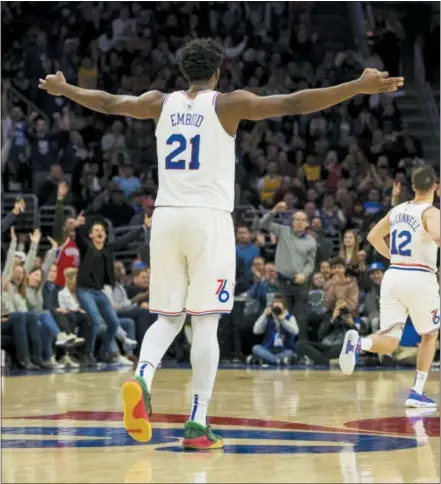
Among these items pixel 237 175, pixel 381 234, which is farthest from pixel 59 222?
pixel 381 234

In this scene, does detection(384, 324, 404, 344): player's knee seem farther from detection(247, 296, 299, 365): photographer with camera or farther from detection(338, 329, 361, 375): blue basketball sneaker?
detection(247, 296, 299, 365): photographer with camera

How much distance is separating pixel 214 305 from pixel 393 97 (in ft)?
53.3

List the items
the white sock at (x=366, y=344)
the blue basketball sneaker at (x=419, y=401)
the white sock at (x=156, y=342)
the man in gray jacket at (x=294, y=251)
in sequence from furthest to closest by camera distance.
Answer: the man in gray jacket at (x=294, y=251) → the white sock at (x=366, y=344) → the blue basketball sneaker at (x=419, y=401) → the white sock at (x=156, y=342)

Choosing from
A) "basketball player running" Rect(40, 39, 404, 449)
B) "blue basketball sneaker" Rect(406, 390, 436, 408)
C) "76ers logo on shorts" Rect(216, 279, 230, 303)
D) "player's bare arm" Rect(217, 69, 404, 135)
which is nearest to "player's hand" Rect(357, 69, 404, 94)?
"player's bare arm" Rect(217, 69, 404, 135)

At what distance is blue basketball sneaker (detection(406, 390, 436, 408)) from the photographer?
9.72 meters

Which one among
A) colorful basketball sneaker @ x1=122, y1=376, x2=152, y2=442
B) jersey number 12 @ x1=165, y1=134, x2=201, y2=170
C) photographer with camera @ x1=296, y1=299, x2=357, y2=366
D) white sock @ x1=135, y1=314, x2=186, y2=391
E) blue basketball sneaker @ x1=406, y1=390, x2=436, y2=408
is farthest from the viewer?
photographer with camera @ x1=296, y1=299, x2=357, y2=366

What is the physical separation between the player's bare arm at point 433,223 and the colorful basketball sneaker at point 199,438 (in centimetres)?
352

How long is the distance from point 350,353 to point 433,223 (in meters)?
1.30

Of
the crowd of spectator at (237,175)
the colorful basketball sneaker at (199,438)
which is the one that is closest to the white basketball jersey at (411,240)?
the crowd of spectator at (237,175)

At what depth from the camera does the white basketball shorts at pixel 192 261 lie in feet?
23.1

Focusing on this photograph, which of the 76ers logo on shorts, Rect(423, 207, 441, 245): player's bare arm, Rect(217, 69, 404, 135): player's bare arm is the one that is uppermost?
Rect(217, 69, 404, 135): player's bare arm

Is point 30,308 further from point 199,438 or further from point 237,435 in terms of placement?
point 199,438

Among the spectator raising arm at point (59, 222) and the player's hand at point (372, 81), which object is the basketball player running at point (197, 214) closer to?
the player's hand at point (372, 81)

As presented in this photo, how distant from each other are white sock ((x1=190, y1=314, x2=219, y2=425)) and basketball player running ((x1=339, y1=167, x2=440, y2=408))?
3.23 metres
